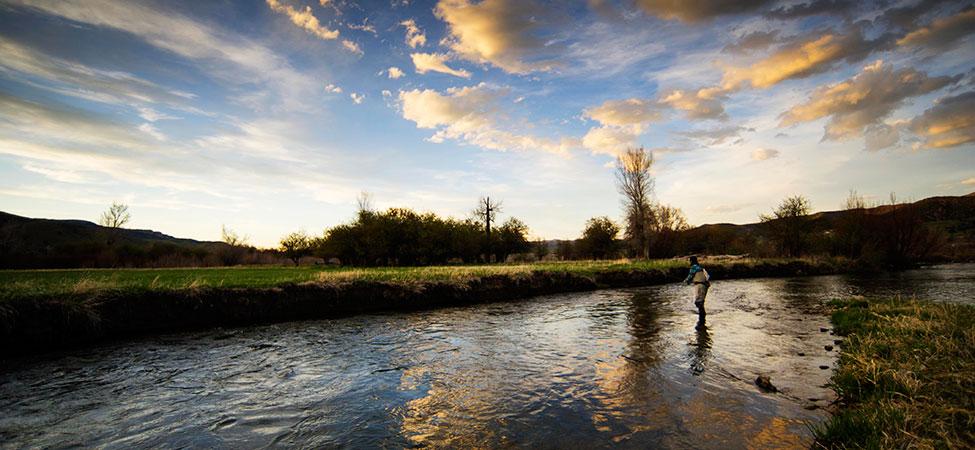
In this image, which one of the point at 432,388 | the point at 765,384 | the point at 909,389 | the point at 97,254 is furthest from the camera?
the point at 97,254

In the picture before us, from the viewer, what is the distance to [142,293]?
14.2 m

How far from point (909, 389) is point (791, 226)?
59398mm

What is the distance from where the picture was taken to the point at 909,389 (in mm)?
5734

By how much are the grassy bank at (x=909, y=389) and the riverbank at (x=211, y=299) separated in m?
17.0

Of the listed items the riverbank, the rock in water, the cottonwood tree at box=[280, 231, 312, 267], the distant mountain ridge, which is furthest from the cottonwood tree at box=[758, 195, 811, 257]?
the cottonwood tree at box=[280, 231, 312, 267]

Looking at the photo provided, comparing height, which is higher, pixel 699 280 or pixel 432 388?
pixel 699 280

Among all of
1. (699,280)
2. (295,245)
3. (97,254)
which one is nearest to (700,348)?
(699,280)

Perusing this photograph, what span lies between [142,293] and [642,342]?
1741 cm

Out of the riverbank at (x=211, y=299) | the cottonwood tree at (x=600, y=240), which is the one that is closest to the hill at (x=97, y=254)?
the riverbank at (x=211, y=299)

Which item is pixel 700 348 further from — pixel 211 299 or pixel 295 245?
pixel 295 245

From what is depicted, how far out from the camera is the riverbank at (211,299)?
38.2 ft

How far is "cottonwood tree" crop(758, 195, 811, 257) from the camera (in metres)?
53.1

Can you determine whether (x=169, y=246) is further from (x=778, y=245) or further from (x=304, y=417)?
(x=778, y=245)

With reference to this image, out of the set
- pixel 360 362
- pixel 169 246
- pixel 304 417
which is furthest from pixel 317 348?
pixel 169 246
